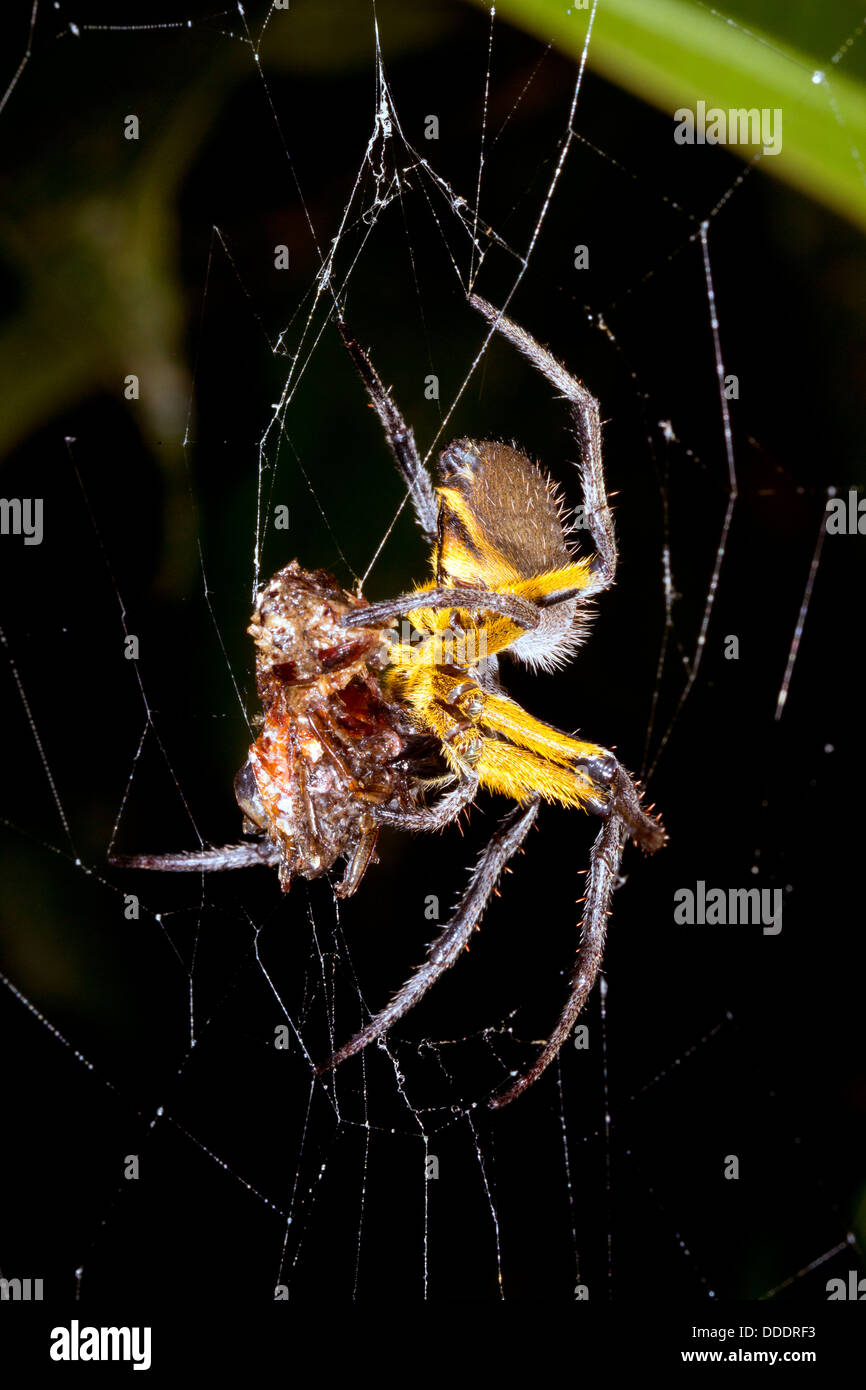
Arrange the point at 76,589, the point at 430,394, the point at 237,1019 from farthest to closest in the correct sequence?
the point at 430,394
the point at 237,1019
the point at 76,589

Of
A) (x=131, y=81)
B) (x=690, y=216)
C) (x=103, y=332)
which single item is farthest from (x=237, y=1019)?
(x=690, y=216)

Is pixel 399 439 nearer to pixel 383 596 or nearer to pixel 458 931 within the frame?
pixel 383 596

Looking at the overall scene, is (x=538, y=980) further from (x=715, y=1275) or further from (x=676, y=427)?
(x=676, y=427)

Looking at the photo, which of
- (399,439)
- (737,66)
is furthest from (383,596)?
(737,66)

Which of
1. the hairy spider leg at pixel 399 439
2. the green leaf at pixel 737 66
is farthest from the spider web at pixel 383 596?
the hairy spider leg at pixel 399 439

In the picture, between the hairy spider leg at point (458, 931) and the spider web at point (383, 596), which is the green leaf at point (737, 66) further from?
the hairy spider leg at point (458, 931)

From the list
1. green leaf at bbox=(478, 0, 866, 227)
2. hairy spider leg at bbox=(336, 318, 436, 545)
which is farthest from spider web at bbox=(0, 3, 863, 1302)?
hairy spider leg at bbox=(336, 318, 436, 545)
